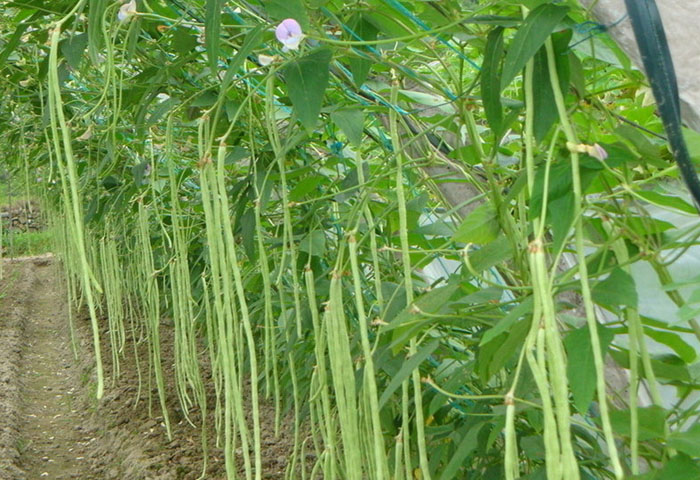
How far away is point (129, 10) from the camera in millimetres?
1007

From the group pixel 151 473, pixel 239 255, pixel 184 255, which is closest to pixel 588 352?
pixel 184 255

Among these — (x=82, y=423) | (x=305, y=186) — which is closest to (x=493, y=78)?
(x=305, y=186)

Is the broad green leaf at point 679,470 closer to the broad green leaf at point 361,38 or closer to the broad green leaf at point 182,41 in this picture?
the broad green leaf at point 361,38

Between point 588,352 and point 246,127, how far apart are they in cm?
107

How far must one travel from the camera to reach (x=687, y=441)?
0.70m

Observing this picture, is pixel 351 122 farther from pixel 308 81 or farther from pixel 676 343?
pixel 676 343

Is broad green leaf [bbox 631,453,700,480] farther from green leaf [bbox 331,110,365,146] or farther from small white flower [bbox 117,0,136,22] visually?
small white flower [bbox 117,0,136,22]

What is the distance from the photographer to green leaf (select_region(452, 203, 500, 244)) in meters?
0.91

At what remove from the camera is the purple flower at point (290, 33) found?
851mm

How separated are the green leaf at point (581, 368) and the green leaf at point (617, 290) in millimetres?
39

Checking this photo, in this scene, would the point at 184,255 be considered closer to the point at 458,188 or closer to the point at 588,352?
the point at 458,188

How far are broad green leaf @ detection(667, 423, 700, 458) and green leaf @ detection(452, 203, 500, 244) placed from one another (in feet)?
0.96

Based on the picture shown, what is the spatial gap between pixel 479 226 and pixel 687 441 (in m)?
0.31

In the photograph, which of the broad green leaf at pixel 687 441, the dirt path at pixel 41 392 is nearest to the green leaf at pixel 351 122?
the broad green leaf at pixel 687 441
